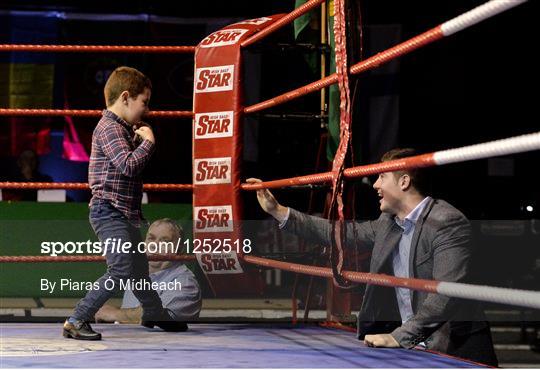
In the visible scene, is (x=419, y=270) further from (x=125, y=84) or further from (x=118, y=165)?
(x=125, y=84)

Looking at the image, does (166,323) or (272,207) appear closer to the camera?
(166,323)

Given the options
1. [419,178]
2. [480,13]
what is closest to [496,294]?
[480,13]

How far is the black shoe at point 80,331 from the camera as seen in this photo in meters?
2.86

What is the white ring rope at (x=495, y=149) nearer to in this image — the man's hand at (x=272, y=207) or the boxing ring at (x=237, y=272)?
the boxing ring at (x=237, y=272)

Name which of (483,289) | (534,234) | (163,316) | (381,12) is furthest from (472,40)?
(483,289)

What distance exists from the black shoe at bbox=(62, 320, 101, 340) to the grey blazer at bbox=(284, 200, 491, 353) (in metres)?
0.73

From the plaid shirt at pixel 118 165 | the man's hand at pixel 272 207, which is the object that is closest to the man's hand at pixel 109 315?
the plaid shirt at pixel 118 165

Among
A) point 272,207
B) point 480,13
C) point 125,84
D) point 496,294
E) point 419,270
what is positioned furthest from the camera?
point 272,207

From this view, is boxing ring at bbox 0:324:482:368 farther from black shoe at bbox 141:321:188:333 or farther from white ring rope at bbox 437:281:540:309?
white ring rope at bbox 437:281:540:309

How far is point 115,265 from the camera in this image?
9.97 feet

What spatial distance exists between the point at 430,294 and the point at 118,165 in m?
0.99

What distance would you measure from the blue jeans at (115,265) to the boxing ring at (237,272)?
0.09m

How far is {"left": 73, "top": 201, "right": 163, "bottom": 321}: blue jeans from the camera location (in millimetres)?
2971

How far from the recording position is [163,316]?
3184mm
